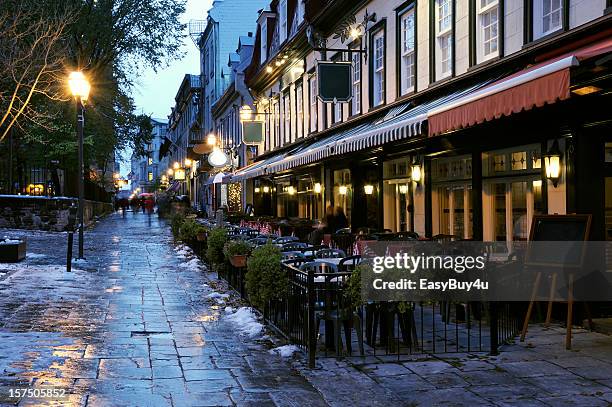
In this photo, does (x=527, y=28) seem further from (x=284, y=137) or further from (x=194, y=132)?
(x=194, y=132)

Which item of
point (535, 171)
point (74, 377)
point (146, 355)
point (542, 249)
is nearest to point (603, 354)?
point (542, 249)

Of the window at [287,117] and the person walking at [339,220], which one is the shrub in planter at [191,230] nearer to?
the person walking at [339,220]

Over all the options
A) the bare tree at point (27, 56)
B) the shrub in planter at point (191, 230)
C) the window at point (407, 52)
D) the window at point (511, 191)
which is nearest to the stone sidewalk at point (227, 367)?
the window at point (511, 191)

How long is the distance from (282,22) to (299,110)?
458cm

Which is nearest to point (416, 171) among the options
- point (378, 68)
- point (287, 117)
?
point (378, 68)

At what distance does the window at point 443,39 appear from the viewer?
43.8 ft

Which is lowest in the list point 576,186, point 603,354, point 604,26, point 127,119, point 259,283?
point 603,354

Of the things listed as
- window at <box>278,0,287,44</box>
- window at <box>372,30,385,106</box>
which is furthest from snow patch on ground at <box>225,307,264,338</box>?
window at <box>278,0,287,44</box>

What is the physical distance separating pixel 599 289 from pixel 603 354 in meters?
1.88

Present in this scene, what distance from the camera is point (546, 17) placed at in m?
10.2

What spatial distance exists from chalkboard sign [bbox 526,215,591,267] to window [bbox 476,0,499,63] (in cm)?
435

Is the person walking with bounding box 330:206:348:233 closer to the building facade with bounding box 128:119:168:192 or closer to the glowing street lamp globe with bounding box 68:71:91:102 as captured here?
the glowing street lamp globe with bounding box 68:71:91:102

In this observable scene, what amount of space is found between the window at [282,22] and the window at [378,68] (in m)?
10.4

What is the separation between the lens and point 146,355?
739 centimetres
